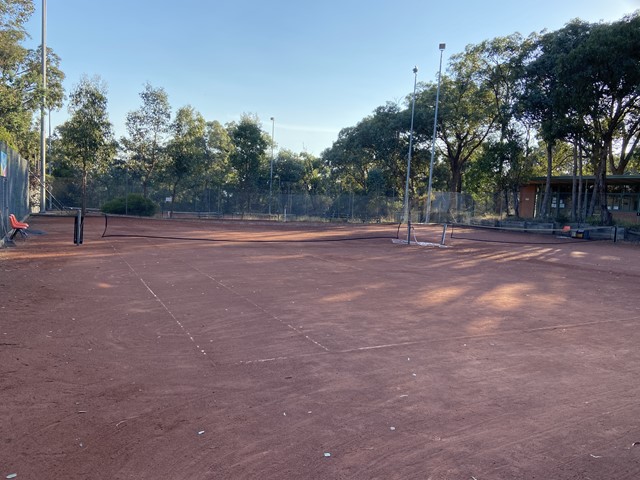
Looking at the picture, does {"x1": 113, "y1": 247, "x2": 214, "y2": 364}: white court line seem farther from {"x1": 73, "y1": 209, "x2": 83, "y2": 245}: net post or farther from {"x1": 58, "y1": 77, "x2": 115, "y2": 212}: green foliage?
{"x1": 58, "y1": 77, "x2": 115, "y2": 212}: green foliage

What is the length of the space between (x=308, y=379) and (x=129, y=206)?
3261cm

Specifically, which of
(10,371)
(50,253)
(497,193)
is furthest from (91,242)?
(497,193)

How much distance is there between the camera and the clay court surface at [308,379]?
3.58 metres

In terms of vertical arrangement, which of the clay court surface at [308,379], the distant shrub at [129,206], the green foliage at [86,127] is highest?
the green foliage at [86,127]

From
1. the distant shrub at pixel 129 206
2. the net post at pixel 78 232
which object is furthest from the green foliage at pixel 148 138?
the net post at pixel 78 232

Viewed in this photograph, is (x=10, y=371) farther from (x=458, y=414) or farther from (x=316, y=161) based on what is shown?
(x=316, y=161)

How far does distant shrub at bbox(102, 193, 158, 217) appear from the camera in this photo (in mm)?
34469

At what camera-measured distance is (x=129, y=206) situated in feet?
113

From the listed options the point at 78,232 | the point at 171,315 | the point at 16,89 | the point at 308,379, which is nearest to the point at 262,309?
the point at 171,315

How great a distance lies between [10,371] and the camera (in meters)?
5.00

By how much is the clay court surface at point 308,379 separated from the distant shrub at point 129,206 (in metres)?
24.3

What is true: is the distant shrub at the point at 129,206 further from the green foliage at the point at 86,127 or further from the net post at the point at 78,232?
the net post at the point at 78,232

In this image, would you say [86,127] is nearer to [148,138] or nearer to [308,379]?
[148,138]

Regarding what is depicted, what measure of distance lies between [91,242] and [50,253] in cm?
338
